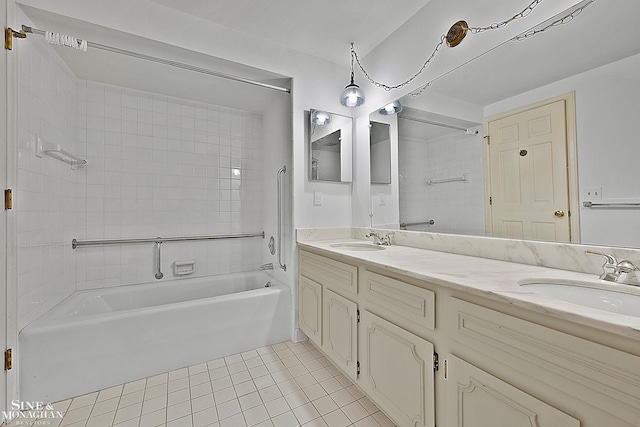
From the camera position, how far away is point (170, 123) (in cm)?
269

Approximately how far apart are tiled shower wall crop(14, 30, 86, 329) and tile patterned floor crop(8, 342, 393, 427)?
26.4 inches

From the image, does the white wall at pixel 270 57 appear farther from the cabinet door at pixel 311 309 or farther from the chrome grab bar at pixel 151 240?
the chrome grab bar at pixel 151 240

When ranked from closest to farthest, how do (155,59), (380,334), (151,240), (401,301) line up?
(401,301) → (380,334) → (155,59) → (151,240)

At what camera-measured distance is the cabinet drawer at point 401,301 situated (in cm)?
104

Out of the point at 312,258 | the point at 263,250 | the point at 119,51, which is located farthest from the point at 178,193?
the point at 312,258

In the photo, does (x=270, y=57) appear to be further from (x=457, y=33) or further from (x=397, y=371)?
(x=397, y=371)

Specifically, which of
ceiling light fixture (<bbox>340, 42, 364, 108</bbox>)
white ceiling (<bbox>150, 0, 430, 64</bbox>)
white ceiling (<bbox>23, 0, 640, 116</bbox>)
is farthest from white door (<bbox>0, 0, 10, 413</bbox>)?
ceiling light fixture (<bbox>340, 42, 364, 108</bbox>)

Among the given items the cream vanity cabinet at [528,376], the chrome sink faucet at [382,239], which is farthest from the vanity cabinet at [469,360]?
the chrome sink faucet at [382,239]

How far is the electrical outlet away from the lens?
1059mm

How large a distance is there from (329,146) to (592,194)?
1734mm

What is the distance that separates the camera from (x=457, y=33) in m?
1.54

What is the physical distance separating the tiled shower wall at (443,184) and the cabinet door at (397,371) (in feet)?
2.56

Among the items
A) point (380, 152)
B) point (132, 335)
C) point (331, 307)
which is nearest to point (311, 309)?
point (331, 307)

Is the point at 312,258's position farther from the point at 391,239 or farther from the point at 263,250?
the point at 263,250
